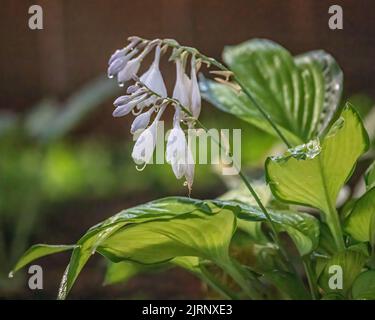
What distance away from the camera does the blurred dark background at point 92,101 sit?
1.75 metres

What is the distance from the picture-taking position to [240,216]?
0.77 m

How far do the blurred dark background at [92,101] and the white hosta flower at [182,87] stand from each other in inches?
31.4

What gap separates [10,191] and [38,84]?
0.54 meters

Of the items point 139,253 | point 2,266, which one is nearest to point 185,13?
point 2,266

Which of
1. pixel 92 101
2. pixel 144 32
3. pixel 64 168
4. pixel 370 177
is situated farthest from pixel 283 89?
pixel 64 168

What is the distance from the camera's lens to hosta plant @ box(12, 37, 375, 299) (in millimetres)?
742

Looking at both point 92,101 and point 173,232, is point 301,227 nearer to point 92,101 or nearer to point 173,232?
point 173,232

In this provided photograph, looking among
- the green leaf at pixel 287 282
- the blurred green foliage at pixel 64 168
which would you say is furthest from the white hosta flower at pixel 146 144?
the blurred green foliage at pixel 64 168

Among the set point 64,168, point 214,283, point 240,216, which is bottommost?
point 64,168

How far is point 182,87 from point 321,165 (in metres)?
0.16

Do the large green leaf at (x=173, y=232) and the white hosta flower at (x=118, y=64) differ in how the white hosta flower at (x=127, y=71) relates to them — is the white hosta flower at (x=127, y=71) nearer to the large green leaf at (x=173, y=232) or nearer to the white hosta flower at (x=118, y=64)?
the white hosta flower at (x=118, y=64)

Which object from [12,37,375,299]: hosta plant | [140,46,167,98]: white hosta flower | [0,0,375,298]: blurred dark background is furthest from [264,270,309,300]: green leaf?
[0,0,375,298]: blurred dark background

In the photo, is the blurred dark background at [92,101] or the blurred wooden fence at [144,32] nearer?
the blurred dark background at [92,101]
